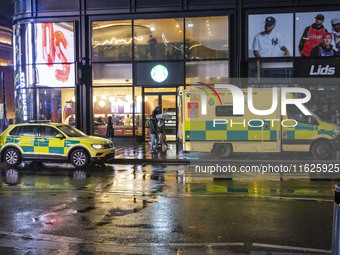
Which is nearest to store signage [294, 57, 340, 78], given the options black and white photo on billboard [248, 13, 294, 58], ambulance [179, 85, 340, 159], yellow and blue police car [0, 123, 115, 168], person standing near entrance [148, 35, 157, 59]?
black and white photo on billboard [248, 13, 294, 58]

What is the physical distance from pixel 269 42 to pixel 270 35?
0.36 m

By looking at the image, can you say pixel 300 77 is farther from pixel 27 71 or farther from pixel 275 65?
pixel 27 71

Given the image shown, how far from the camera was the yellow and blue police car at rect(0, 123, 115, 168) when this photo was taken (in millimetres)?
13352

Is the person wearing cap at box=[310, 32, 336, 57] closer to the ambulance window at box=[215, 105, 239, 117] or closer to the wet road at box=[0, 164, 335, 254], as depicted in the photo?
the ambulance window at box=[215, 105, 239, 117]

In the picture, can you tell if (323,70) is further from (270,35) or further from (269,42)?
(270,35)

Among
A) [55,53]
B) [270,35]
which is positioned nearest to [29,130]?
[55,53]

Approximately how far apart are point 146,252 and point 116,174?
273 inches

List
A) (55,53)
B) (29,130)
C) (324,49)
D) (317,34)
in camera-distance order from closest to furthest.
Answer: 1. (29,130)
2. (317,34)
3. (324,49)
4. (55,53)

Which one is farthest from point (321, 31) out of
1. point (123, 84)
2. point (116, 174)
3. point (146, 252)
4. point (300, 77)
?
point (146, 252)

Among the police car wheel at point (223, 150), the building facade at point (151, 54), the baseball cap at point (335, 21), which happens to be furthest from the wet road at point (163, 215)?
the baseball cap at point (335, 21)

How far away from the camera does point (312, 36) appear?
63.2 feet

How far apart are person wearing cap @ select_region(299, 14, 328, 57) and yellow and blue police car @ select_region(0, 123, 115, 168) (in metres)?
11.6

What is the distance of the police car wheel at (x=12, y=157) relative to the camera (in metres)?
13.9

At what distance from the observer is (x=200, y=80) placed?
66.7ft
